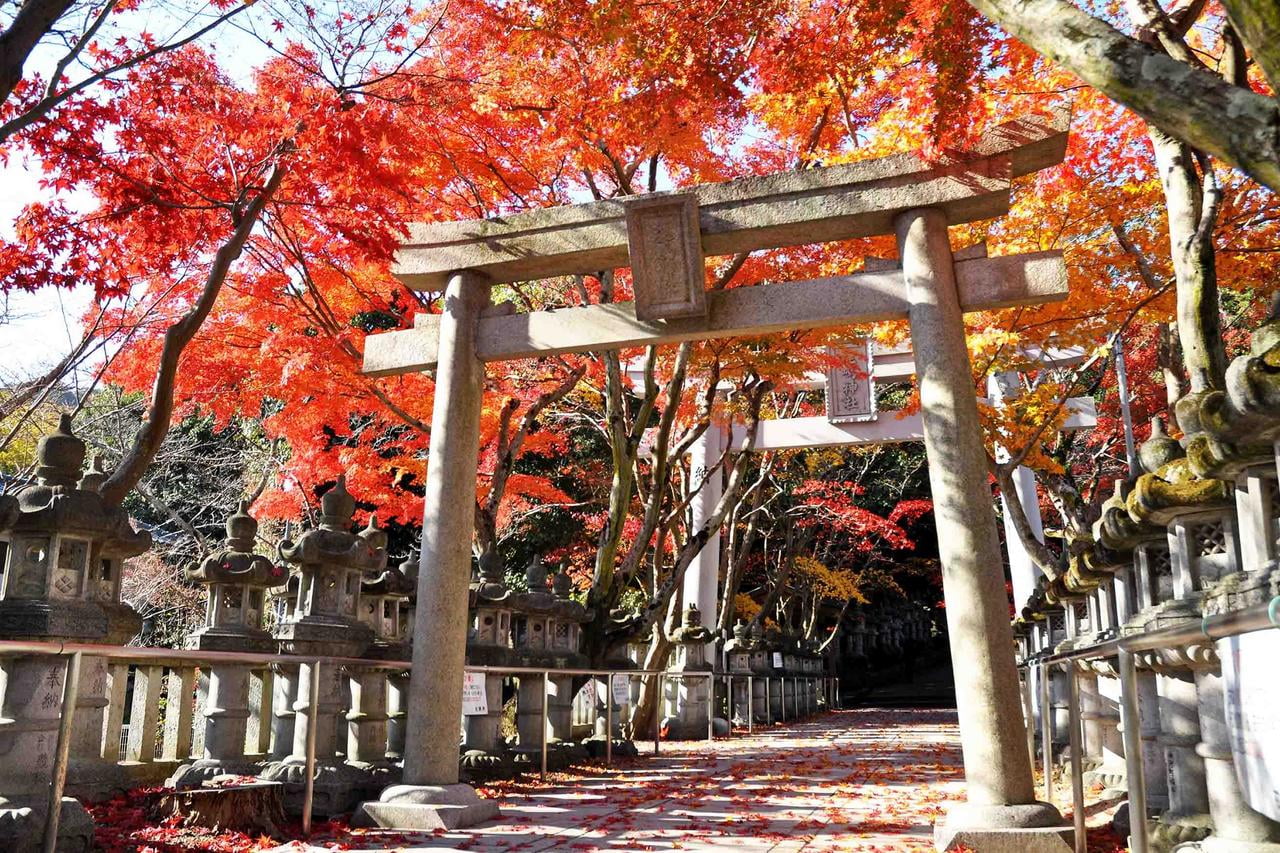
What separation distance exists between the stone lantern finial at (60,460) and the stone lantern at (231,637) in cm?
173

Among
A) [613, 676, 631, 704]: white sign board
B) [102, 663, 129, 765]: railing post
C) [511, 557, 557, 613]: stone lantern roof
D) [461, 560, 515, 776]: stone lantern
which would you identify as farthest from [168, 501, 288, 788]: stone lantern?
[613, 676, 631, 704]: white sign board

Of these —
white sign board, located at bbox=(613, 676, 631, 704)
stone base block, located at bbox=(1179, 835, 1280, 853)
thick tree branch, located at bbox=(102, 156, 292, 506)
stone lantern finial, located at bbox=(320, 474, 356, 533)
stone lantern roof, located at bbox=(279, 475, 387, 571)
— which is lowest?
stone base block, located at bbox=(1179, 835, 1280, 853)

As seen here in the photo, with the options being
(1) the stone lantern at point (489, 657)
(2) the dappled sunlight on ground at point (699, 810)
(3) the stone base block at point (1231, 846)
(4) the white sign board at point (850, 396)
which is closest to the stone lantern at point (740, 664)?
(4) the white sign board at point (850, 396)

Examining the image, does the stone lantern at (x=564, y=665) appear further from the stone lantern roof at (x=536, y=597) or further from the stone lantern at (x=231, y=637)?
the stone lantern at (x=231, y=637)

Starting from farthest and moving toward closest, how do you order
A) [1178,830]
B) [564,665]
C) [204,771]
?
1. [564,665]
2. [204,771]
3. [1178,830]

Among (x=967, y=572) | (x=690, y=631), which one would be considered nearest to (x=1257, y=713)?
(x=967, y=572)

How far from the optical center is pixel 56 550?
5914 millimetres

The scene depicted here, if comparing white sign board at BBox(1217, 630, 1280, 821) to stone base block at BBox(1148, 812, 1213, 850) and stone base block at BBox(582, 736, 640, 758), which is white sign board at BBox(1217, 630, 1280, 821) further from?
stone base block at BBox(582, 736, 640, 758)

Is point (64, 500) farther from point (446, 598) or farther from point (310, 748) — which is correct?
point (446, 598)

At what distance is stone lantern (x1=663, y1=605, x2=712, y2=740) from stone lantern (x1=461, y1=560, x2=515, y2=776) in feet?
22.4

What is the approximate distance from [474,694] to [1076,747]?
17.2 ft

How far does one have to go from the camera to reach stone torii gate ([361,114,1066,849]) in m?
6.30

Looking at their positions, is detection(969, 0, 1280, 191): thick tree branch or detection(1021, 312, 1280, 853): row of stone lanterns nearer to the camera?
detection(969, 0, 1280, 191): thick tree branch

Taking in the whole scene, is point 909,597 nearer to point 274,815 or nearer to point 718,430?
point 718,430
